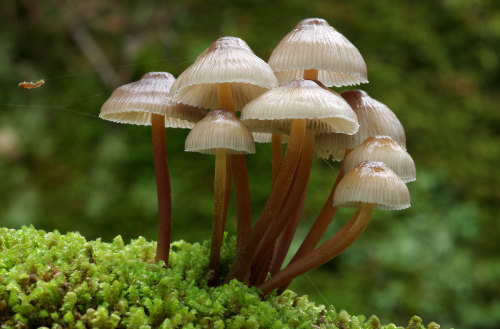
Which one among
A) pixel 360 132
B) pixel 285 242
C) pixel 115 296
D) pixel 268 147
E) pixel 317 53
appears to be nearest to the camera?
pixel 115 296

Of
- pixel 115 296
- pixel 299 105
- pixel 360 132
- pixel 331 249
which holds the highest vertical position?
pixel 360 132

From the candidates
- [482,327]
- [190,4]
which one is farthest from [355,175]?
[190,4]

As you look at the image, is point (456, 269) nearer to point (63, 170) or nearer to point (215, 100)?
point (215, 100)

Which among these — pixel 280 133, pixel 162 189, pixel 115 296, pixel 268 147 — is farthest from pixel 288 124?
pixel 268 147

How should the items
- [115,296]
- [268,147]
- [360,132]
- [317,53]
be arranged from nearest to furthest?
[115,296]
[317,53]
[360,132]
[268,147]

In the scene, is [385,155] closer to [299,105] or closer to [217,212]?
[299,105]

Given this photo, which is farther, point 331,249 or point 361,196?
point 331,249
